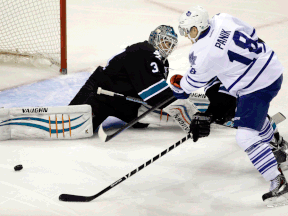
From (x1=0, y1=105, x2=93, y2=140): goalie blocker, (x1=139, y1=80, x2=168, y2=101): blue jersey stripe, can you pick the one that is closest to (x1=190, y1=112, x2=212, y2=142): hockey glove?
(x1=139, y1=80, x2=168, y2=101): blue jersey stripe

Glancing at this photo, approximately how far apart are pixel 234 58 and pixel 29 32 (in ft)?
10.8

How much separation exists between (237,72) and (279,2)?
4900mm

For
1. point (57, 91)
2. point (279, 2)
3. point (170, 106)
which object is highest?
point (279, 2)

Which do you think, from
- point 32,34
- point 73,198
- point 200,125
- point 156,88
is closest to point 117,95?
point 156,88

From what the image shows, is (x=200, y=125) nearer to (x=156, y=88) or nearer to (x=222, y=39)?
(x=222, y=39)

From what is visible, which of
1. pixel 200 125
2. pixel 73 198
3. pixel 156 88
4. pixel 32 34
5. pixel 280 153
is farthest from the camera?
pixel 32 34

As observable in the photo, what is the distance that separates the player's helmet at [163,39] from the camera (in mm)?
2824

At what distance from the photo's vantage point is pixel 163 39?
111 inches

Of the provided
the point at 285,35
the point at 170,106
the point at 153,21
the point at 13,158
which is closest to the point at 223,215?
the point at 170,106

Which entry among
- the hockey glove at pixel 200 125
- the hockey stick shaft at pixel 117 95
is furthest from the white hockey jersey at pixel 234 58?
the hockey stick shaft at pixel 117 95

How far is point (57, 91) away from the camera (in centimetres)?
379

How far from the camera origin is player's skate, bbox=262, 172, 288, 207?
2.04 m

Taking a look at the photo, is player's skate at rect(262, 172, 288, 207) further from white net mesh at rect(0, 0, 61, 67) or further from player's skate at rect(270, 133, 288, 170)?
white net mesh at rect(0, 0, 61, 67)

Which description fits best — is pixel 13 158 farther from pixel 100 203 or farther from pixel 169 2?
pixel 169 2
